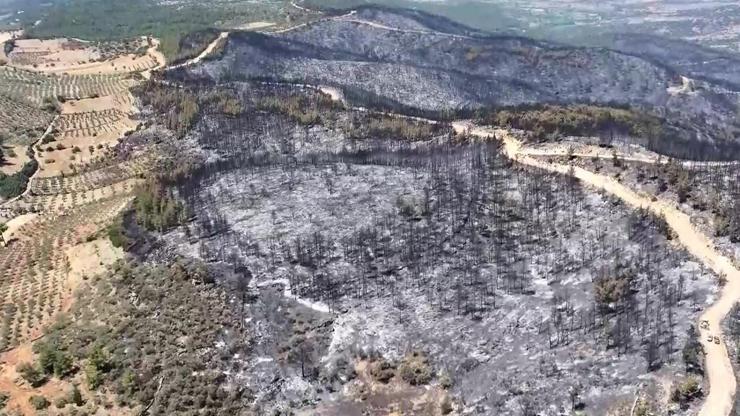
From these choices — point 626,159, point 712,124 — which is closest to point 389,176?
point 626,159

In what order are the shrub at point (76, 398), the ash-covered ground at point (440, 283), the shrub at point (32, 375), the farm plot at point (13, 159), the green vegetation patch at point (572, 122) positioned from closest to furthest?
the ash-covered ground at point (440, 283), the shrub at point (76, 398), the shrub at point (32, 375), the green vegetation patch at point (572, 122), the farm plot at point (13, 159)

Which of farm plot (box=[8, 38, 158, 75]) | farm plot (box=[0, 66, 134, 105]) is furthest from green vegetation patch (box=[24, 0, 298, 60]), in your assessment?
farm plot (box=[0, 66, 134, 105])

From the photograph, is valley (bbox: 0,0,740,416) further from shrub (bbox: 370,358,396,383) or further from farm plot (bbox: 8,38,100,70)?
farm plot (bbox: 8,38,100,70)

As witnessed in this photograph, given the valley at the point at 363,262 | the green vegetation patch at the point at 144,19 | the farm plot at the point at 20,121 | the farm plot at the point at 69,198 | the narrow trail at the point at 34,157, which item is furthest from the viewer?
the green vegetation patch at the point at 144,19

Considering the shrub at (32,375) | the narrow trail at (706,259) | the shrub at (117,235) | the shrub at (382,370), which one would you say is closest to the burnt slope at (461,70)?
the narrow trail at (706,259)

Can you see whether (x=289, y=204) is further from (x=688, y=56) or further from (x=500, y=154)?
(x=688, y=56)

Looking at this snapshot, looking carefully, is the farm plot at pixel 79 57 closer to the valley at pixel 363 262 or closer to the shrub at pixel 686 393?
the valley at pixel 363 262
